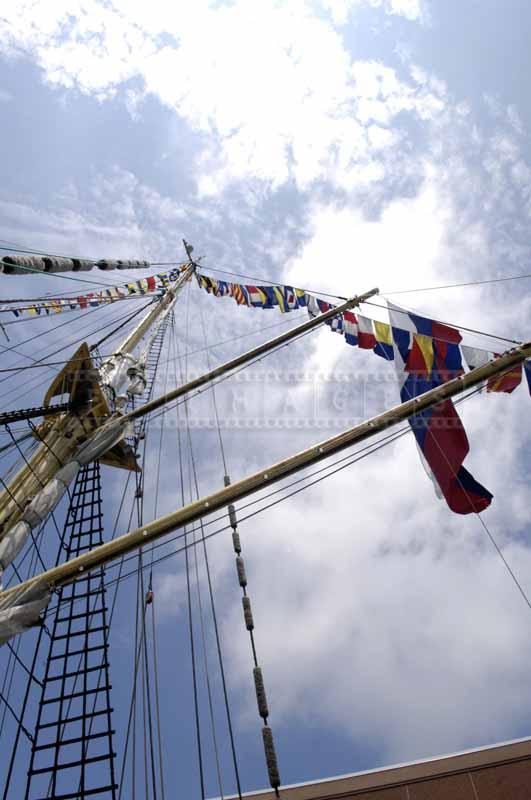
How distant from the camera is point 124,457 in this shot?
1144 cm

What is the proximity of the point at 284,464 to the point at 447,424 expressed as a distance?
9.11 ft

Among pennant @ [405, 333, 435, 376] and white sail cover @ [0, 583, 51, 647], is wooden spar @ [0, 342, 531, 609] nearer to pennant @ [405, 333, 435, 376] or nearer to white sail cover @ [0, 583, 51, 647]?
white sail cover @ [0, 583, 51, 647]

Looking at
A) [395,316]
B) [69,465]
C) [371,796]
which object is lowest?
[371,796]

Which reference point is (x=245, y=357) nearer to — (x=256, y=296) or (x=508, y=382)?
(x=256, y=296)

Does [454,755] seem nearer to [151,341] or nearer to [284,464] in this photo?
[284,464]

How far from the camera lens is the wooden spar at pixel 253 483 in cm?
539

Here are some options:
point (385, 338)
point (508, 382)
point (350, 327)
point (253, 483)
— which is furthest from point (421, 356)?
point (253, 483)

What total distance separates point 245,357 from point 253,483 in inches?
247

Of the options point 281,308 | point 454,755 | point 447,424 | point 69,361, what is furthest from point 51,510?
point 454,755

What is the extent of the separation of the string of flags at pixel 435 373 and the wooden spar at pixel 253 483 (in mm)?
533

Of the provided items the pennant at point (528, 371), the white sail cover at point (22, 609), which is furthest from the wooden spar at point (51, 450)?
the pennant at point (528, 371)

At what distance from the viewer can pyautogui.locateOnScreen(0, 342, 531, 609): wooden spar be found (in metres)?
5.39

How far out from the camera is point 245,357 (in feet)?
38.5

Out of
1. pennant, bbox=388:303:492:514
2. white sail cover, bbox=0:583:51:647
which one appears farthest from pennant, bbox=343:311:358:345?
white sail cover, bbox=0:583:51:647
